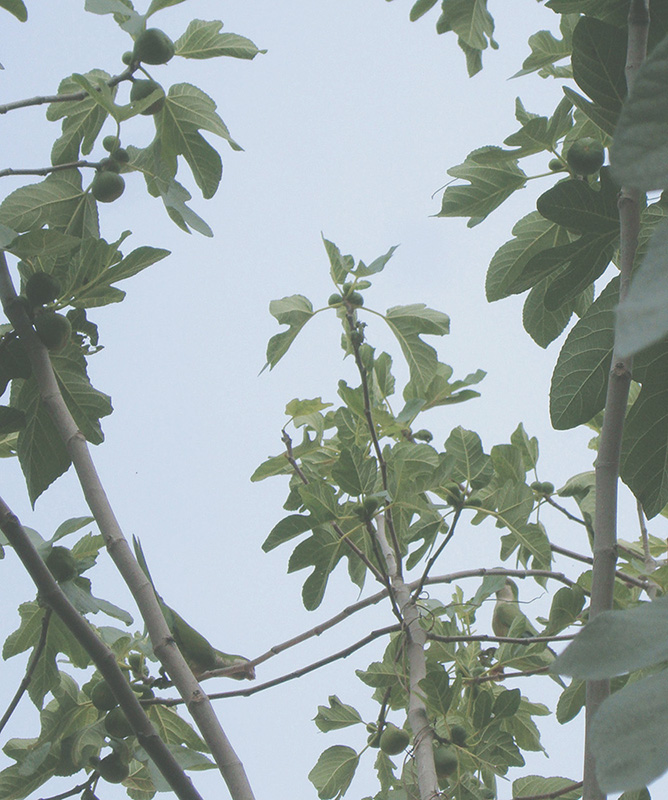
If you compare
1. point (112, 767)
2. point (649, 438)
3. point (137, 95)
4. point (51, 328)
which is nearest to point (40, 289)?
point (51, 328)

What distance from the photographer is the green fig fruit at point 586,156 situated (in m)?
1.27

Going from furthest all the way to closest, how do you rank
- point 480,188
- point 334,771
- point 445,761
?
1. point 334,771
2. point 445,761
3. point 480,188

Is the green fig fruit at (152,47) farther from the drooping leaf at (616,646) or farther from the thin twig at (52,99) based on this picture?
the drooping leaf at (616,646)

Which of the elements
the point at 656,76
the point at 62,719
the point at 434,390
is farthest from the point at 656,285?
the point at 434,390

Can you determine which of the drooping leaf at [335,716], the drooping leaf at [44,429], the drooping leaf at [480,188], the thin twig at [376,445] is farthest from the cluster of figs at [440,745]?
the drooping leaf at [480,188]

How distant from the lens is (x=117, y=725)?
126 centimetres

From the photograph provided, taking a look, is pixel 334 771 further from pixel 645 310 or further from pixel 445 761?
pixel 645 310

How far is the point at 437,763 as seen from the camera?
155cm

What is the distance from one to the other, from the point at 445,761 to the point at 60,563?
82 cm

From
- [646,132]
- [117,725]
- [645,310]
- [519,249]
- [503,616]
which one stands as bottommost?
[645,310]

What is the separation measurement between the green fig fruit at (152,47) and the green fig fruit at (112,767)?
1.08 m

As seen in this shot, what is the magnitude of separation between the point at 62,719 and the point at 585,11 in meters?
1.34

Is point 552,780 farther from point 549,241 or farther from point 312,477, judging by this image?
point 549,241

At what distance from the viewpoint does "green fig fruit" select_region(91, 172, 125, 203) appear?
4.31 ft
